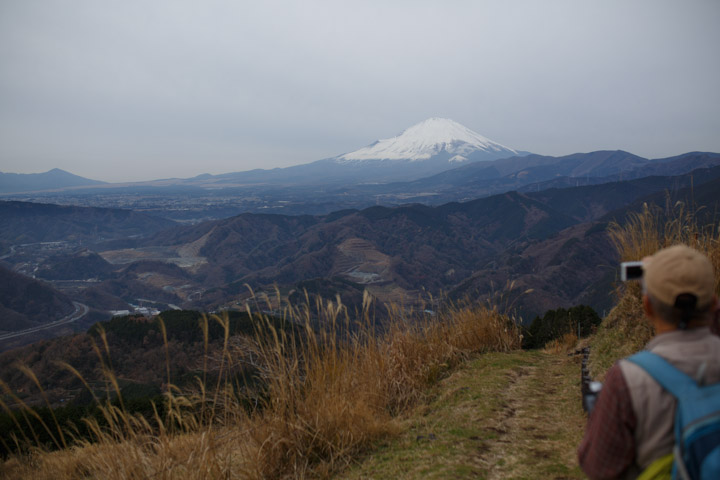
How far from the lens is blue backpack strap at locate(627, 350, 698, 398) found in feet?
3.96

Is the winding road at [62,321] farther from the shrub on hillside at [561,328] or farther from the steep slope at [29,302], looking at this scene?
the shrub on hillside at [561,328]

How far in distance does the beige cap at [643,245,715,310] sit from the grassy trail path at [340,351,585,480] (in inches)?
71.7

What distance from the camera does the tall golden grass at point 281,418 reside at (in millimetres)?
2938

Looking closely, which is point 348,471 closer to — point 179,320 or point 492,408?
point 492,408

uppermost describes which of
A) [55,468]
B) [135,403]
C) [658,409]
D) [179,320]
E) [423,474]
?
[658,409]

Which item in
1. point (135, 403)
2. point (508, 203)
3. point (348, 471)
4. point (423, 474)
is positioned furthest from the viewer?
point (508, 203)

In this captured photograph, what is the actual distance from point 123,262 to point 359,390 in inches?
4595

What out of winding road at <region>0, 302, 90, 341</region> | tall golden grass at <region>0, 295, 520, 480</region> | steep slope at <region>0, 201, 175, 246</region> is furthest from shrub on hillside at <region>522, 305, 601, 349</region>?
steep slope at <region>0, 201, 175, 246</region>

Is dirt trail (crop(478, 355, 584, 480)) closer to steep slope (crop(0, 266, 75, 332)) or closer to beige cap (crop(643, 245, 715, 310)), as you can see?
beige cap (crop(643, 245, 715, 310))

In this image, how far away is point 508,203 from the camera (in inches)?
5428

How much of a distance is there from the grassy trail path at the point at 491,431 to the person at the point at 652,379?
151 cm

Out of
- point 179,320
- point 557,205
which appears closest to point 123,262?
point 179,320

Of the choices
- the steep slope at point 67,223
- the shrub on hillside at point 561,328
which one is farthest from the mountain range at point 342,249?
the shrub on hillside at point 561,328

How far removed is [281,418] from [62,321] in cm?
7173
